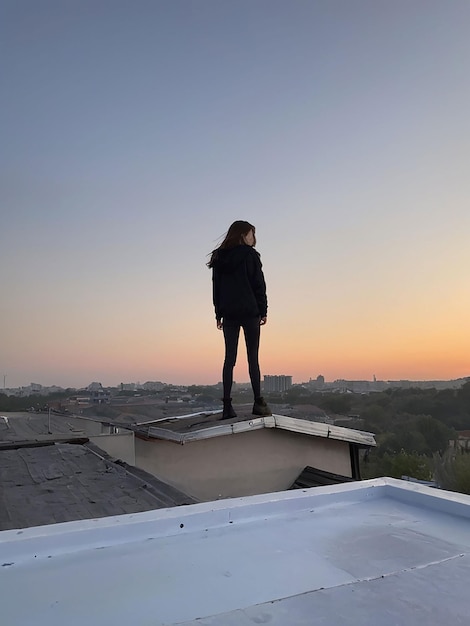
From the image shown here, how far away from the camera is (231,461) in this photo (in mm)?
5352

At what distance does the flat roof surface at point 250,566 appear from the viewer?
3.10ft

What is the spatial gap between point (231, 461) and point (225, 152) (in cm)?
534

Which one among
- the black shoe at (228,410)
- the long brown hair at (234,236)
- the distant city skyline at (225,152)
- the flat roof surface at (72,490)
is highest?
the distant city skyline at (225,152)

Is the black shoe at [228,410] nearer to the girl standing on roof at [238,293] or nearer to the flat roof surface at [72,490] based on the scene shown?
the girl standing on roof at [238,293]

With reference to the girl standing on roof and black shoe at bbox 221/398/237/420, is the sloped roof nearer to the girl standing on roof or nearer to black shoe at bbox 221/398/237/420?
black shoe at bbox 221/398/237/420

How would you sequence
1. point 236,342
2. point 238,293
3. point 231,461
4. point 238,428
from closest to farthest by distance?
point 238,293 < point 236,342 < point 238,428 < point 231,461

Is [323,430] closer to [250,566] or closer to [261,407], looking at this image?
[261,407]

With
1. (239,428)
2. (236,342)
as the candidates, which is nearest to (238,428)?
(239,428)

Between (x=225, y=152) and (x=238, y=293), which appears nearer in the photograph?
Result: (x=238, y=293)

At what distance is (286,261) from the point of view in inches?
414

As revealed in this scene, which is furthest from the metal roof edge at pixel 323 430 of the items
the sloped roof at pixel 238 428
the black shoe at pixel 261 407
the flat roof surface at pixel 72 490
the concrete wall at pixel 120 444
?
the flat roof surface at pixel 72 490

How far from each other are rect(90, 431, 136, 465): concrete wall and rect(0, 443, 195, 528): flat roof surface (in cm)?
123

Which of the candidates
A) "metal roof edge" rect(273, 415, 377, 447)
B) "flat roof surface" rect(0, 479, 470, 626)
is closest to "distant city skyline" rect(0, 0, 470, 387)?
"metal roof edge" rect(273, 415, 377, 447)

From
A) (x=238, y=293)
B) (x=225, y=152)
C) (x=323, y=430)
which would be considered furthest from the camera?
(x=225, y=152)
